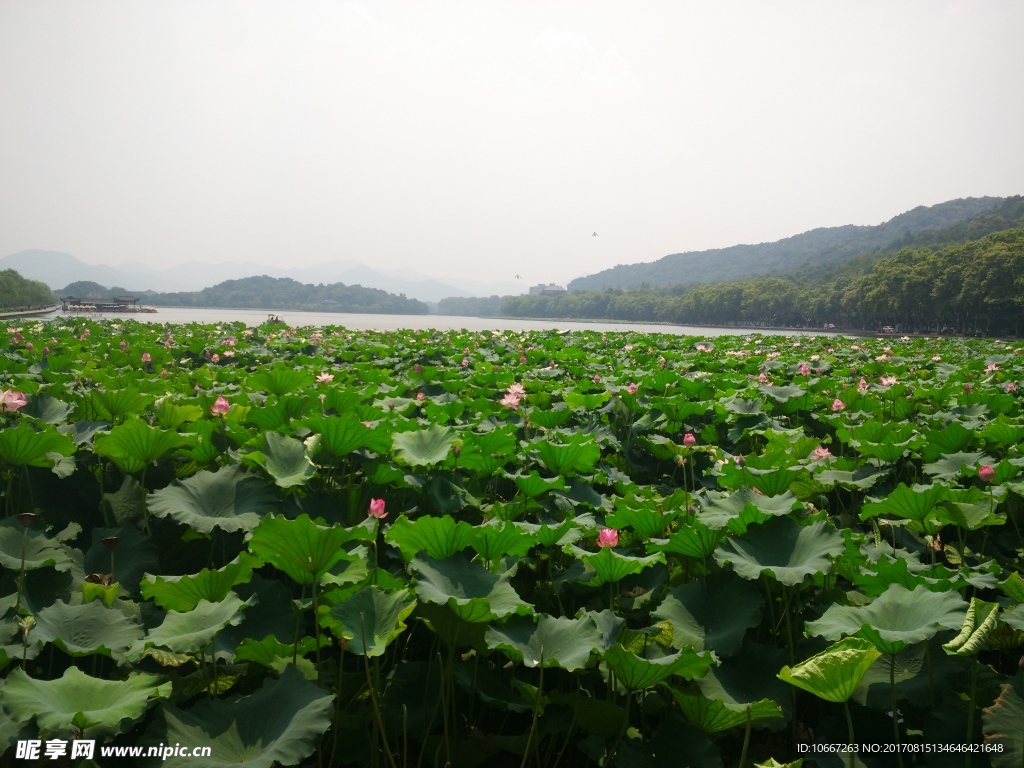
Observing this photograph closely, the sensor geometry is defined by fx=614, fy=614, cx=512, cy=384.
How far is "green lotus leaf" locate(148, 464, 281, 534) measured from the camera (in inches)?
70.3

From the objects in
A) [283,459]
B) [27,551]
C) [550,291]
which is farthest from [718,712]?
[550,291]

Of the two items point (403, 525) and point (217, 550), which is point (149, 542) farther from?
point (403, 525)

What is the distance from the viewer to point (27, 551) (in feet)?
5.66

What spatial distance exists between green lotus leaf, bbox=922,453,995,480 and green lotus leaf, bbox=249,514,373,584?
2480mm

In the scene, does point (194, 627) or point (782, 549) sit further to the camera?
point (782, 549)

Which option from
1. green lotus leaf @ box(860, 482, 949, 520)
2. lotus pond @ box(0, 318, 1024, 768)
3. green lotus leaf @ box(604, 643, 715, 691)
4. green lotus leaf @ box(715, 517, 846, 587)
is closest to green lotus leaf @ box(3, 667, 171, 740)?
lotus pond @ box(0, 318, 1024, 768)

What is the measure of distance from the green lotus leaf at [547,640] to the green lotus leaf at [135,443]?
133 centimetres

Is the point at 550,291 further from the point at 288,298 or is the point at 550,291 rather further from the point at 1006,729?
the point at 1006,729

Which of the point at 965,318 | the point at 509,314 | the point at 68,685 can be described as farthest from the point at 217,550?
the point at 509,314

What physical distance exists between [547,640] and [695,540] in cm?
56

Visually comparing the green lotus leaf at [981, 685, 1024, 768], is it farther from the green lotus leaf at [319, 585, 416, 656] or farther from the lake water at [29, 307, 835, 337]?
the lake water at [29, 307, 835, 337]

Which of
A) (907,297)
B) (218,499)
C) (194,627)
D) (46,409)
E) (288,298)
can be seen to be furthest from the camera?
(288,298)

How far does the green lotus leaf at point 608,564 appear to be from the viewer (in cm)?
161

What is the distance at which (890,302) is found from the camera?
48.0 meters
